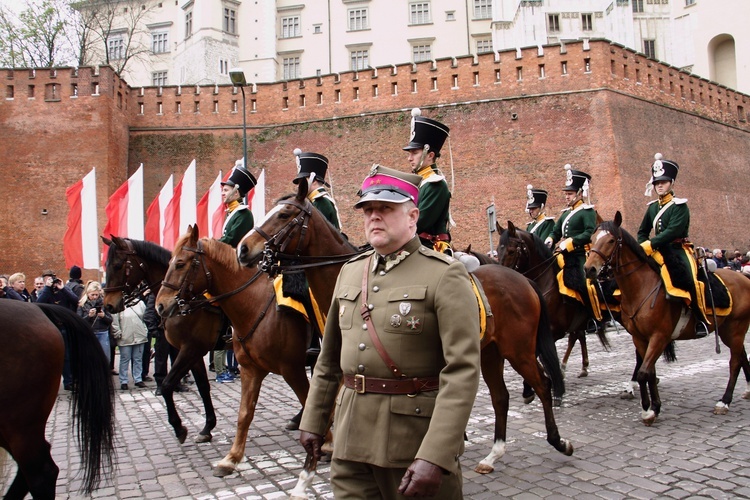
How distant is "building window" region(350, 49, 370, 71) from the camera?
156ft

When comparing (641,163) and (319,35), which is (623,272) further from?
(319,35)

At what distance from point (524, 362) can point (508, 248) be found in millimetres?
3424

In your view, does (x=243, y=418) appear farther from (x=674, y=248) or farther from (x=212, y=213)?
(x=212, y=213)

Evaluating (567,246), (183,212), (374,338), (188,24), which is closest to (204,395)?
(374,338)

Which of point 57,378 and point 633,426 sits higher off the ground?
point 57,378

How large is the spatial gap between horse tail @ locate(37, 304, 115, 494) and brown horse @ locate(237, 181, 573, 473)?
1.44 m

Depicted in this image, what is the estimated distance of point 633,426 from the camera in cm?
675

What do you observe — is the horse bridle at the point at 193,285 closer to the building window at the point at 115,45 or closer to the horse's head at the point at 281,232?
the horse's head at the point at 281,232

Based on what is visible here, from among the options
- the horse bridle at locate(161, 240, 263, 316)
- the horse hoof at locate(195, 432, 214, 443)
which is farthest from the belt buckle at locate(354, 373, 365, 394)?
the horse hoof at locate(195, 432, 214, 443)

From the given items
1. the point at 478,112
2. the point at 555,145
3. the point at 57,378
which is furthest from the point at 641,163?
the point at 57,378

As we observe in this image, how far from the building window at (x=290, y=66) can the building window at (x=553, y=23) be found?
20369 mm

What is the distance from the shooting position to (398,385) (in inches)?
A: 105

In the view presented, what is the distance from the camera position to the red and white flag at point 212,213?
20344 mm

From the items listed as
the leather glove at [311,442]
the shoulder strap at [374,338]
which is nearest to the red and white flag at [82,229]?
the leather glove at [311,442]
